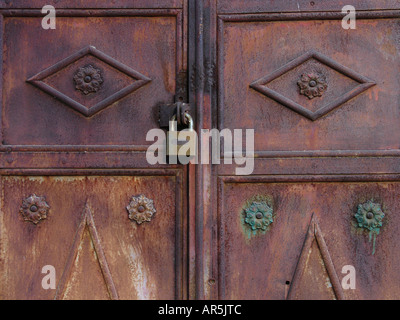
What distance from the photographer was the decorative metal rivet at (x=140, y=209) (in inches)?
58.8

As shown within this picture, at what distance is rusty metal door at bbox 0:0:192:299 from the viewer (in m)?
1.49

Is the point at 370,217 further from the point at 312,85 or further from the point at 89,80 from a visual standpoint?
the point at 89,80

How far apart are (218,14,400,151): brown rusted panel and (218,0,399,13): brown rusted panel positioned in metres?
0.04

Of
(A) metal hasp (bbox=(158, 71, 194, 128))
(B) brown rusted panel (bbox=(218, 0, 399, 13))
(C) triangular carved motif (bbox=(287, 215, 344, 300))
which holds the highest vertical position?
(B) brown rusted panel (bbox=(218, 0, 399, 13))

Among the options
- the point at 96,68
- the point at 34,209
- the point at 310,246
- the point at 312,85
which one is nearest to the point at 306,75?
the point at 312,85

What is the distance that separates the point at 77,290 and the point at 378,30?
55.6 inches

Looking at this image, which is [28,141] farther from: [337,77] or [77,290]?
[337,77]

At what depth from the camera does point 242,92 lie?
5.02 feet

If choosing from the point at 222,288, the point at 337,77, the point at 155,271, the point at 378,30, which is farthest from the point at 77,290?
the point at 378,30

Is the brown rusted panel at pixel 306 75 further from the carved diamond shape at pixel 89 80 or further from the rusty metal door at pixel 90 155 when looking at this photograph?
the carved diamond shape at pixel 89 80

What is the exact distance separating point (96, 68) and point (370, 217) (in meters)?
1.11

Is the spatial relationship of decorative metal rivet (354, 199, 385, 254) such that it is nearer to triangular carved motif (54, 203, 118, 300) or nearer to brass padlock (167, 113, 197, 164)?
brass padlock (167, 113, 197, 164)

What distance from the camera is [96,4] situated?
155cm

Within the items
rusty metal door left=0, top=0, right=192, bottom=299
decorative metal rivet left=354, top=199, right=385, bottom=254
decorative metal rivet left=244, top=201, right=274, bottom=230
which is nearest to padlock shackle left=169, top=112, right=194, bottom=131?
rusty metal door left=0, top=0, right=192, bottom=299
